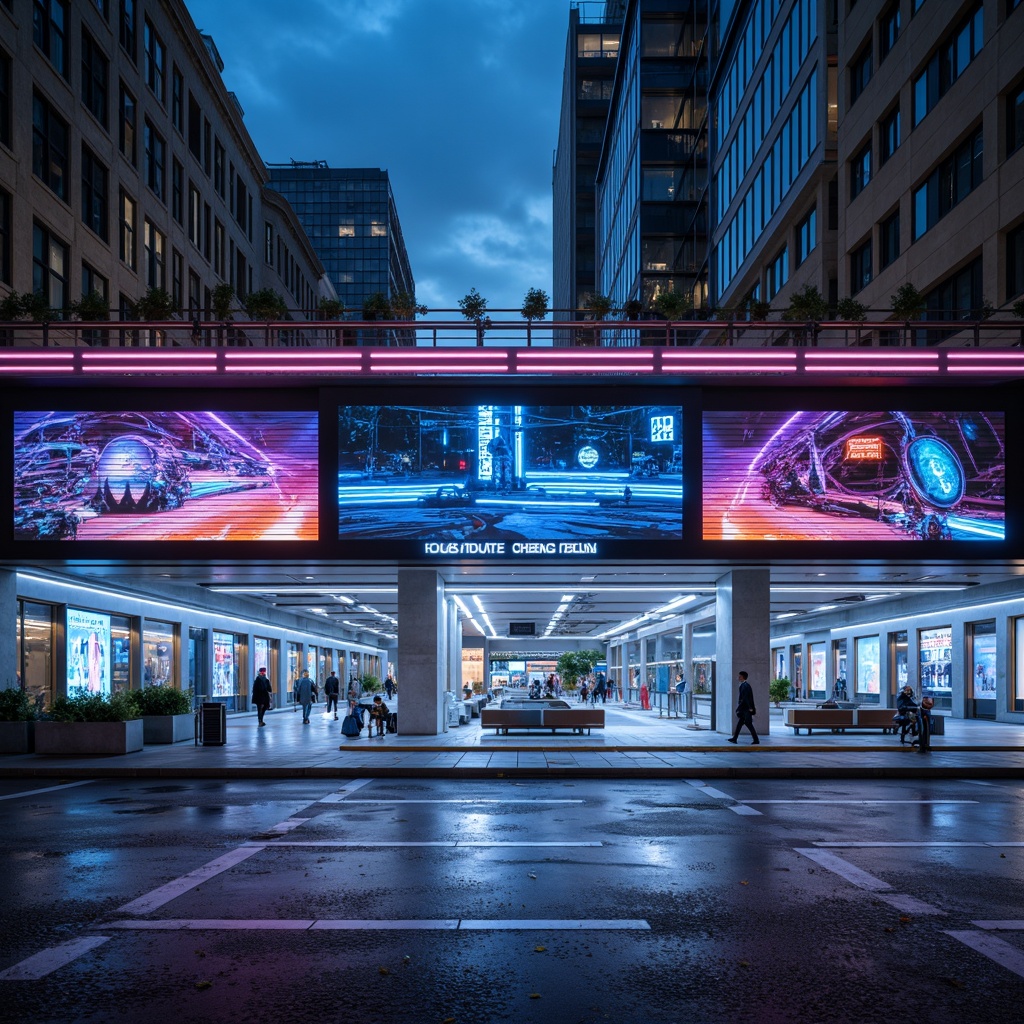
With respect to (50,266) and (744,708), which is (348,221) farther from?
(744,708)

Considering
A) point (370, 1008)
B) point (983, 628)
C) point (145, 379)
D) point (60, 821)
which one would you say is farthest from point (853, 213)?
point (370, 1008)

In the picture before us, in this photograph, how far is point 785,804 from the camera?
16.4 m

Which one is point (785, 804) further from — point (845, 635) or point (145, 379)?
point (845, 635)

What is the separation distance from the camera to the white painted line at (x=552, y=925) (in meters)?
8.60

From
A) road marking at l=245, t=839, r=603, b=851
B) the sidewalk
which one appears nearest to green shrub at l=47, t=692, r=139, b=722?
the sidewalk

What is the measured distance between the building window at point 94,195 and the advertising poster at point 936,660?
111ft

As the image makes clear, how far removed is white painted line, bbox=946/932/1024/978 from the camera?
7555 millimetres

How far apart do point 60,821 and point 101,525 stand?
450 inches

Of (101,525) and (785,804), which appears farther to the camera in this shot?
(101,525)

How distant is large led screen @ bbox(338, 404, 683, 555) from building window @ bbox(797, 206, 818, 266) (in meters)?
21.3

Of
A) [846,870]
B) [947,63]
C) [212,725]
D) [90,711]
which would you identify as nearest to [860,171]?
[947,63]

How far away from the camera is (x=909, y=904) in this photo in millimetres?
9461

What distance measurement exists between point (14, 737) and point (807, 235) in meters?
35.3

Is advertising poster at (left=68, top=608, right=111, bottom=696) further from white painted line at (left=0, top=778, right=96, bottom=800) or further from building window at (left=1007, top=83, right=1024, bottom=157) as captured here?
building window at (left=1007, top=83, right=1024, bottom=157)
